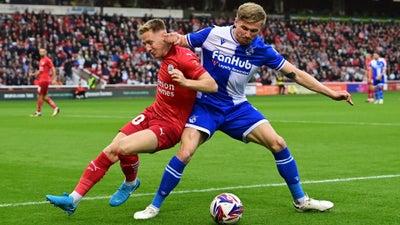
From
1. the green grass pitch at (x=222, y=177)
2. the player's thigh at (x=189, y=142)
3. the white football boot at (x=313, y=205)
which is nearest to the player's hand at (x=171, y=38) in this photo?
the player's thigh at (x=189, y=142)

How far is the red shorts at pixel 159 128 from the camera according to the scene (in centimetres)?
862

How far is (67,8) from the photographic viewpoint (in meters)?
55.2

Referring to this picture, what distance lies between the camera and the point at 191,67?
28.2 feet

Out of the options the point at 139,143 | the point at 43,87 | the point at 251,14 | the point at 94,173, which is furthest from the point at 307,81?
the point at 43,87

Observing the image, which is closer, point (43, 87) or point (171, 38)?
point (171, 38)

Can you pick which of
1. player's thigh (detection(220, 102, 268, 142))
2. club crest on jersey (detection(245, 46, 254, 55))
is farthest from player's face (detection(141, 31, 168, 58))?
player's thigh (detection(220, 102, 268, 142))

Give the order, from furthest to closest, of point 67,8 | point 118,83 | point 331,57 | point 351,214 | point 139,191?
point 331,57 → point 67,8 → point 118,83 → point 139,191 → point 351,214

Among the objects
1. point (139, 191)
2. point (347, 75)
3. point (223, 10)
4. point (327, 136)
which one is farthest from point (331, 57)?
point (139, 191)

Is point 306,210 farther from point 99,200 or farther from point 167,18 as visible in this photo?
point 167,18

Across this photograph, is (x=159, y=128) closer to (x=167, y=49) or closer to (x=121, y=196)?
(x=167, y=49)

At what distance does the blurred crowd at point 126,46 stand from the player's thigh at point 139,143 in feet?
122

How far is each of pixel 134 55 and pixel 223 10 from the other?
14.7 m

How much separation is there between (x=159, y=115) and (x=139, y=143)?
49 centimetres

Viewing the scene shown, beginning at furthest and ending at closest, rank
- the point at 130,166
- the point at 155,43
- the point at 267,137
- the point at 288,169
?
the point at 130,166 < the point at 288,169 < the point at 267,137 < the point at 155,43
